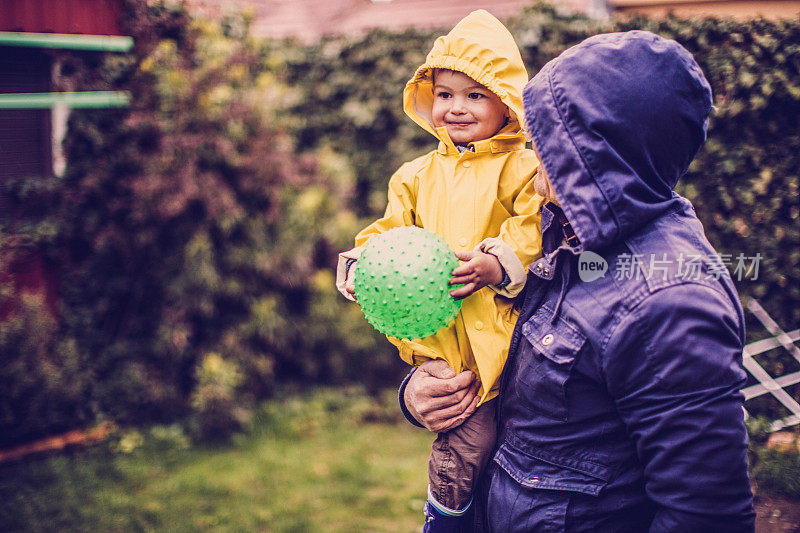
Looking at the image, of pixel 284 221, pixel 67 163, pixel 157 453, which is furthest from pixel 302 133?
pixel 157 453

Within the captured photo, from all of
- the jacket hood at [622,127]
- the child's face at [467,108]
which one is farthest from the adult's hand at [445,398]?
the child's face at [467,108]

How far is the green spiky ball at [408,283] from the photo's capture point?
1889 mm

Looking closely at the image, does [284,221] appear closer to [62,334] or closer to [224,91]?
[224,91]

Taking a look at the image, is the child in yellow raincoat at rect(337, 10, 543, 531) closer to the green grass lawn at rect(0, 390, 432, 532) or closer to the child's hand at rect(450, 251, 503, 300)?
the child's hand at rect(450, 251, 503, 300)

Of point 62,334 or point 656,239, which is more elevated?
point 656,239

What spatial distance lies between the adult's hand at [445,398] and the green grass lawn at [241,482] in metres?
2.45

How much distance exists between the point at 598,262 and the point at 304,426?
4453 millimetres

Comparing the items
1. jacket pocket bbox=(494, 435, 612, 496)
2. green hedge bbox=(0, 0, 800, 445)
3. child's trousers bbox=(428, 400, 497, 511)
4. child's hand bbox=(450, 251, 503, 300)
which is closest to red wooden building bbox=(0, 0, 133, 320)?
green hedge bbox=(0, 0, 800, 445)

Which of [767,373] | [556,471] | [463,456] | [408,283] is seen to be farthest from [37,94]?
[767,373]

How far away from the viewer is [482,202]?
2119 mm

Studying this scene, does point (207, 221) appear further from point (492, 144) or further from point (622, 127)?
point (622, 127)

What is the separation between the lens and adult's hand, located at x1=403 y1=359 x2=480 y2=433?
204 centimetres

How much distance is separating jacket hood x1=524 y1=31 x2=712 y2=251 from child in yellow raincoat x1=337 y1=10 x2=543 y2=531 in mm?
438

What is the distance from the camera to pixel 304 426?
5535 mm
